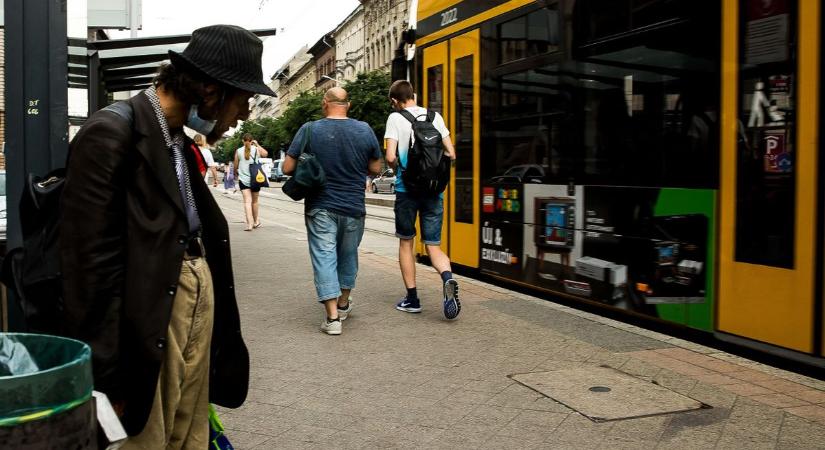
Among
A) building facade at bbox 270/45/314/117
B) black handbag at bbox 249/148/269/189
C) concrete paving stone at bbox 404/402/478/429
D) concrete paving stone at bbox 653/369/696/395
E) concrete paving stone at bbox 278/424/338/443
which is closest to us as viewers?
concrete paving stone at bbox 278/424/338/443

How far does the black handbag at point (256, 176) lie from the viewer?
51.5ft

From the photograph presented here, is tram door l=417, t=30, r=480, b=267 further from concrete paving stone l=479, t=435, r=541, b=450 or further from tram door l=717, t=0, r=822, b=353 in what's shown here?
concrete paving stone l=479, t=435, r=541, b=450

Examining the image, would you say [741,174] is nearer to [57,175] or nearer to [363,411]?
[363,411]

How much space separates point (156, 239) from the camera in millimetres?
2307

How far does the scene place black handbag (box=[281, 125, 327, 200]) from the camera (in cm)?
606

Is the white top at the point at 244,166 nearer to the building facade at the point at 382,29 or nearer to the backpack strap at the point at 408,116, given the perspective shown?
the backpack strap at the point at 408,116

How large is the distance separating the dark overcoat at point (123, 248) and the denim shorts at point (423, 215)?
4.45m

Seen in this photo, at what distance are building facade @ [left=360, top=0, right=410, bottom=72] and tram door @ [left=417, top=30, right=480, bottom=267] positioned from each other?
5705 centimetres

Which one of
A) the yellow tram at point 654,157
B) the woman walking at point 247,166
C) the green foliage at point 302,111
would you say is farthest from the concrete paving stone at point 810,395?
the green foliage at point 302,111

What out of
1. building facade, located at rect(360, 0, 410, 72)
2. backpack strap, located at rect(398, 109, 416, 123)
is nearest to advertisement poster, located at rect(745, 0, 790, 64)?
backpack strap, located at rect(398, 109, 416, 123)

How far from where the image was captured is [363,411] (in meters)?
4.31

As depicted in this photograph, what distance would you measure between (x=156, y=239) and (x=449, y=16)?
725cm

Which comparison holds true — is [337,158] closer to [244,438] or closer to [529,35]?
[529,35]

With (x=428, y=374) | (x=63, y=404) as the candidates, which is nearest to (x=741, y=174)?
(x=428, y=374)
